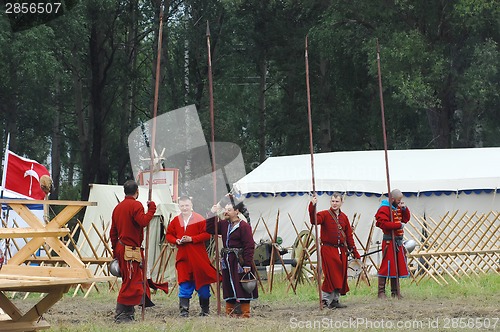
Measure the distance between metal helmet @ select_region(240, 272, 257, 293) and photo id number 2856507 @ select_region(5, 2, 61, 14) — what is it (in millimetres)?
11192

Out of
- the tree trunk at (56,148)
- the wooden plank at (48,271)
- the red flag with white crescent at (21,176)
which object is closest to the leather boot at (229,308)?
the wooden plank at (48,271)

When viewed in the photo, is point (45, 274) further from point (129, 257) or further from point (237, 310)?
point (237, 310)

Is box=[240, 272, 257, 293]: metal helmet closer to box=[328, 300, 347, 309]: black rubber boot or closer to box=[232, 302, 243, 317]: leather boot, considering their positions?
box=[232, 302, 243, 317]: leather boot

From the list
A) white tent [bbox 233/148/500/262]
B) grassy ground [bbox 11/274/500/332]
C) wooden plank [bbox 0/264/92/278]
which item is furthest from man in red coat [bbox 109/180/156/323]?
white tent [bbox 233/148/500/262]

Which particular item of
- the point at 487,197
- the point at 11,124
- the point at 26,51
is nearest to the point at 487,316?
the point at 487,197

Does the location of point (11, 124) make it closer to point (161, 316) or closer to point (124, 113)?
point (124, 113)

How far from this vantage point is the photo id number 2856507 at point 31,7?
61.5 ft

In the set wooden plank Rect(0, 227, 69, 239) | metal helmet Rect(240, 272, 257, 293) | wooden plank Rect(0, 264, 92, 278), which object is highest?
wooden plank Rect(0, 227, 69, 239)

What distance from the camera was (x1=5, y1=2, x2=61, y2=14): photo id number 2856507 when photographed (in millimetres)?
18750

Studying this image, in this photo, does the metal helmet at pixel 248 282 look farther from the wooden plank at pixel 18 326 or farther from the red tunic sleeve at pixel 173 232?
the wooden plank at pixel 18 326

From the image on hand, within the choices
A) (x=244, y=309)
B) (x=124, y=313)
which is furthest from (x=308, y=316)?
(x=124, y=313)

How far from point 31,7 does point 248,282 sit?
1190cm

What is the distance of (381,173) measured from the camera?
15.7 metres

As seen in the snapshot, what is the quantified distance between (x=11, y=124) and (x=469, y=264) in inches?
622
